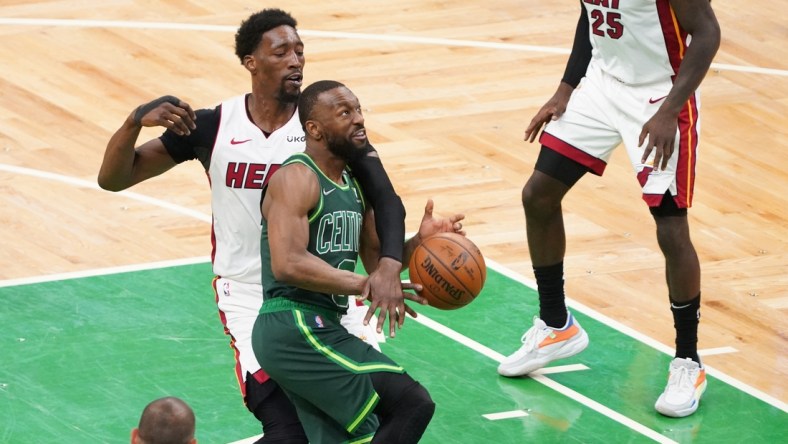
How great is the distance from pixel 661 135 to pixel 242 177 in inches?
75.8

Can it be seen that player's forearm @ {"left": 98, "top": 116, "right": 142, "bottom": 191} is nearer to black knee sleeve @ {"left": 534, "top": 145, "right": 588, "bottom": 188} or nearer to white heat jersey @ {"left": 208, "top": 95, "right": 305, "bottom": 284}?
white heat jersey @ {"left": 208, "top": 95, "right": 305, "bottom": 284}

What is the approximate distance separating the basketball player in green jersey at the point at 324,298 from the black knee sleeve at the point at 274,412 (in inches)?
3.3

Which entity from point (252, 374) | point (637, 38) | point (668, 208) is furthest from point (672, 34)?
point (252, 374)

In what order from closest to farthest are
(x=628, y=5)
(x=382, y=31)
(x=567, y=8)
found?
(x=628, y=5) → (x=382, y=31) → (x=567, y=8)

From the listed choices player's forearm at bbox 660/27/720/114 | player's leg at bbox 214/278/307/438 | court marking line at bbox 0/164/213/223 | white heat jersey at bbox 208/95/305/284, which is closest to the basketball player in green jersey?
player's leg at bbox 214/278/307/438

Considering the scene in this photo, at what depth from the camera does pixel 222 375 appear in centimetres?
771

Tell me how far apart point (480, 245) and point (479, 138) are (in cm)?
184

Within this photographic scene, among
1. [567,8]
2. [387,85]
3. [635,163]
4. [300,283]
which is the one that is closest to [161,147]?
[300,283]

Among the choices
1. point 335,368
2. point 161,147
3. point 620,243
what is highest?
point 161,147

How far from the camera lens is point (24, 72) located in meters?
11.8

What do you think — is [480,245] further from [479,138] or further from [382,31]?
[382,31]

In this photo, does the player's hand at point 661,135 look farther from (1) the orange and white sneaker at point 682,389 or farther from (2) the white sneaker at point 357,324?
(2) the white sneaker at point 357,324

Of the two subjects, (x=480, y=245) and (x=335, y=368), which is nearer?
(x=335, y=368)

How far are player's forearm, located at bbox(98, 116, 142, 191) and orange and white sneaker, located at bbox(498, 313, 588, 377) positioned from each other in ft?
7.64
